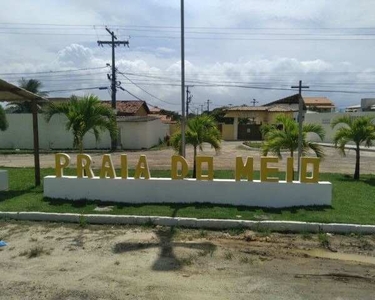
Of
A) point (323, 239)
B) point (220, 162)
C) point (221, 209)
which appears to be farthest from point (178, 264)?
point (220, 162)

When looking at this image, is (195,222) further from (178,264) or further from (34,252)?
(34,252)

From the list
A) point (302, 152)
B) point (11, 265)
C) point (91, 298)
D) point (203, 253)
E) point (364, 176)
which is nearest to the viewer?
point (91, 298)

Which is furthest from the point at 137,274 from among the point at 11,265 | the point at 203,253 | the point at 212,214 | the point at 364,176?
the point at 364,176

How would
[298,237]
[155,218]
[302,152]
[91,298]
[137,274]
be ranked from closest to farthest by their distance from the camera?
[91,298] < [137,274] < [298,237] < [155,218] < [302,152]

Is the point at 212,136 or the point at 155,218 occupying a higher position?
the point at 212,136

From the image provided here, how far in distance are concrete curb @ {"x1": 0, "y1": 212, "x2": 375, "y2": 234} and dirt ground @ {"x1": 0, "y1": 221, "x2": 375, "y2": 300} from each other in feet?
0.89

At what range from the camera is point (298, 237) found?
23.8ft

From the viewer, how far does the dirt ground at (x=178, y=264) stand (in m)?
4.90

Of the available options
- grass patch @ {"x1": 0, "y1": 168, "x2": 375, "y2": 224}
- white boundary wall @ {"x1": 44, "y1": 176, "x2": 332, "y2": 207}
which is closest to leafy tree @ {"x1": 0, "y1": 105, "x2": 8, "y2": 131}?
grass patch @ {"x1": 0, "y1": 168, "x2": 375, "y2": 224}

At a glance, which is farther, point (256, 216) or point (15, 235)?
point (256, 216)

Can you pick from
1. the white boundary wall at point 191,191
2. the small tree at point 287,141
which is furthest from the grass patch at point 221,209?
the small tree at point 287,141

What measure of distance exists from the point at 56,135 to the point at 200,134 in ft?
70.3

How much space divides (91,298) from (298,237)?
13.5 ft

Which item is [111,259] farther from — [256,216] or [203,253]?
[256,216]
